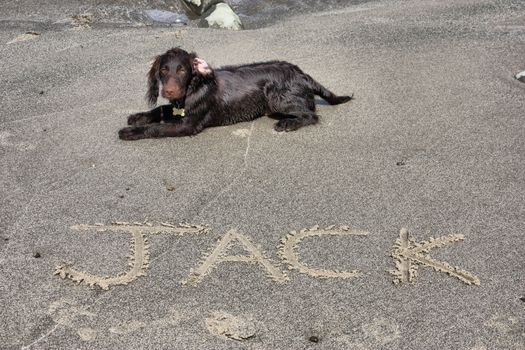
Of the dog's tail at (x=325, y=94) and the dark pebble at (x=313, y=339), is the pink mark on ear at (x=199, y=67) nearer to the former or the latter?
the dog's tail at (x=325, y=94)

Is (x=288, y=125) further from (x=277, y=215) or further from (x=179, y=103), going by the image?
(x=277, y=215)

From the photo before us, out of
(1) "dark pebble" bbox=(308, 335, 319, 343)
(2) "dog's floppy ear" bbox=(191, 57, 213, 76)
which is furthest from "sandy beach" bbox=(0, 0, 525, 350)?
(2) "dog's floppy ear" bbox=(191, 57, 213, 76)

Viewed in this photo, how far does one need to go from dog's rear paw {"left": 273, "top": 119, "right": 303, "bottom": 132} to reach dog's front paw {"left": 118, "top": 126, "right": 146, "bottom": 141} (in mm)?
1104

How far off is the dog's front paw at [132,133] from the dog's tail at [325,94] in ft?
5.08

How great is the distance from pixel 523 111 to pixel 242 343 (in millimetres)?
3681

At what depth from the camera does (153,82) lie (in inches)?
202

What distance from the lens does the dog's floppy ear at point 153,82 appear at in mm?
5075

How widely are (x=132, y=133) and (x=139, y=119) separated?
0.32 metres

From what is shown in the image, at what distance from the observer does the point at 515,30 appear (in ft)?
24.6

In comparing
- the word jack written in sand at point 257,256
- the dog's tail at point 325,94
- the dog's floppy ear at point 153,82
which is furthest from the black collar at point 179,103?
the word jack written in sand at point 257,256

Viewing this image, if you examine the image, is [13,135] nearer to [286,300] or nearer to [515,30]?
[286,300]

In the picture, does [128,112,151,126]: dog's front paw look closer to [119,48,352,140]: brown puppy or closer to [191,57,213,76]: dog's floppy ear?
[119,48,352,140]: brown puppy

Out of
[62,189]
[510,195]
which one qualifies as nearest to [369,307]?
[510,195]

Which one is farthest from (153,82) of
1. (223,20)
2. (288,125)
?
(223,20)
